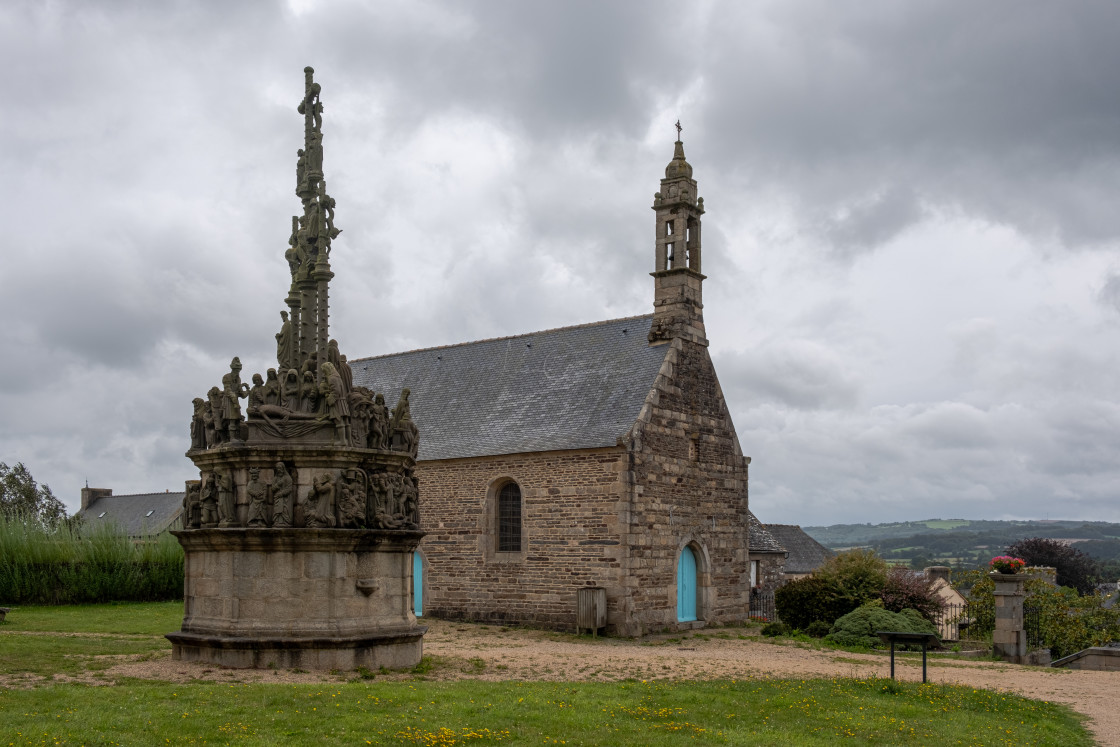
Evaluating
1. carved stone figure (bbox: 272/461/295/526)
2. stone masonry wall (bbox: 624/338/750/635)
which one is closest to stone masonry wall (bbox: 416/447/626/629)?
stone masonry wall (bbox: 624/338/750/635)

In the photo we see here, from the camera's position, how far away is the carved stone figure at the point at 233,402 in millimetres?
13758

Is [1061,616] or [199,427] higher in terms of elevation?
[199,427]

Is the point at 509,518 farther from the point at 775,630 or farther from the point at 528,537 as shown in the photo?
the point at 775,630

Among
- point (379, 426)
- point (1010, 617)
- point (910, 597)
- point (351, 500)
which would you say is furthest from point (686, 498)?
point (351, 500)

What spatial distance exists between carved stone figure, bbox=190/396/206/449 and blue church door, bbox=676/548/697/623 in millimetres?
13935

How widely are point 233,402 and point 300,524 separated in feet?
6.32

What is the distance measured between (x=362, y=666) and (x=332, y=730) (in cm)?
393

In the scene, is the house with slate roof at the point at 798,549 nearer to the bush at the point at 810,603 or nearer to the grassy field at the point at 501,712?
the bush at the point at 810,603

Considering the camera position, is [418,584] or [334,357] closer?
[334,357]

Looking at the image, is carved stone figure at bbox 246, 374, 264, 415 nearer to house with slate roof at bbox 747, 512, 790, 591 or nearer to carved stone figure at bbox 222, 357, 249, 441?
carved stone figure at bbox 222, 357, 249, 441

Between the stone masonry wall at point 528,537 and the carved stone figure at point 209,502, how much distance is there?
1158cm

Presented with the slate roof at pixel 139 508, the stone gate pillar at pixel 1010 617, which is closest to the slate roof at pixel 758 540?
the stone gate pillar at pixel 1010 617

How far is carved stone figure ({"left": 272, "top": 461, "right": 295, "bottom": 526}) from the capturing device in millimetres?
13242

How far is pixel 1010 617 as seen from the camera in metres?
19.5
